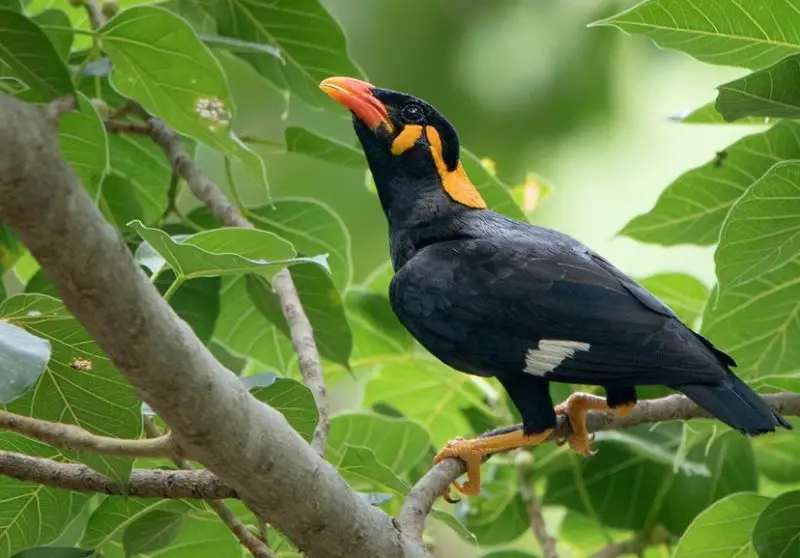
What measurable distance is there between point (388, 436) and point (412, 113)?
855 mm

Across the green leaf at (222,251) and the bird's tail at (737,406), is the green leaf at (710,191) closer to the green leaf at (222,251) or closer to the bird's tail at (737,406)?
the bird's tail at (737,406)

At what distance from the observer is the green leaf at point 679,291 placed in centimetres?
278

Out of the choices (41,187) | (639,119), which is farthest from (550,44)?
(41,187)

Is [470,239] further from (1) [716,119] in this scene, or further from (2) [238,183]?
(2) [238,183]

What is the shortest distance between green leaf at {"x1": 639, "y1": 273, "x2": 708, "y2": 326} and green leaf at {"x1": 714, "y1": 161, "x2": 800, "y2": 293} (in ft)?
2.37

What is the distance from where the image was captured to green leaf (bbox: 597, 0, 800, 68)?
201 centimetres

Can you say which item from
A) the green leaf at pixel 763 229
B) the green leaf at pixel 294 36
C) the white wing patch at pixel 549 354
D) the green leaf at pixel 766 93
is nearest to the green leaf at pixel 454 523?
the white wing patch at pixel 549 354

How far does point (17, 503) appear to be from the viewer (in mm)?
1893

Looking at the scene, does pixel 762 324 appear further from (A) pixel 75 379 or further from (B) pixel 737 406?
(A) pixel 75 379

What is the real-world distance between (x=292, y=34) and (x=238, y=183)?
295 centimetres

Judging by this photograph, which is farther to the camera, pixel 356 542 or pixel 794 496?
pixel 794 496

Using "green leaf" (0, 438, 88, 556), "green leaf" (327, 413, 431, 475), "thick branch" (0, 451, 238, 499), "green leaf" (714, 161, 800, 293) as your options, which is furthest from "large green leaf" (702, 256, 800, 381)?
"green leaf" (0, 438, 88, 556)

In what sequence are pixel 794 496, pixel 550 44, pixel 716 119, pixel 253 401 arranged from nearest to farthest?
pixel 253 401, pixel 794 496, pixel 716 119, pixel 550 44

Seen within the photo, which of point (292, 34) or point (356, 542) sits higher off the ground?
point (292, 34)
